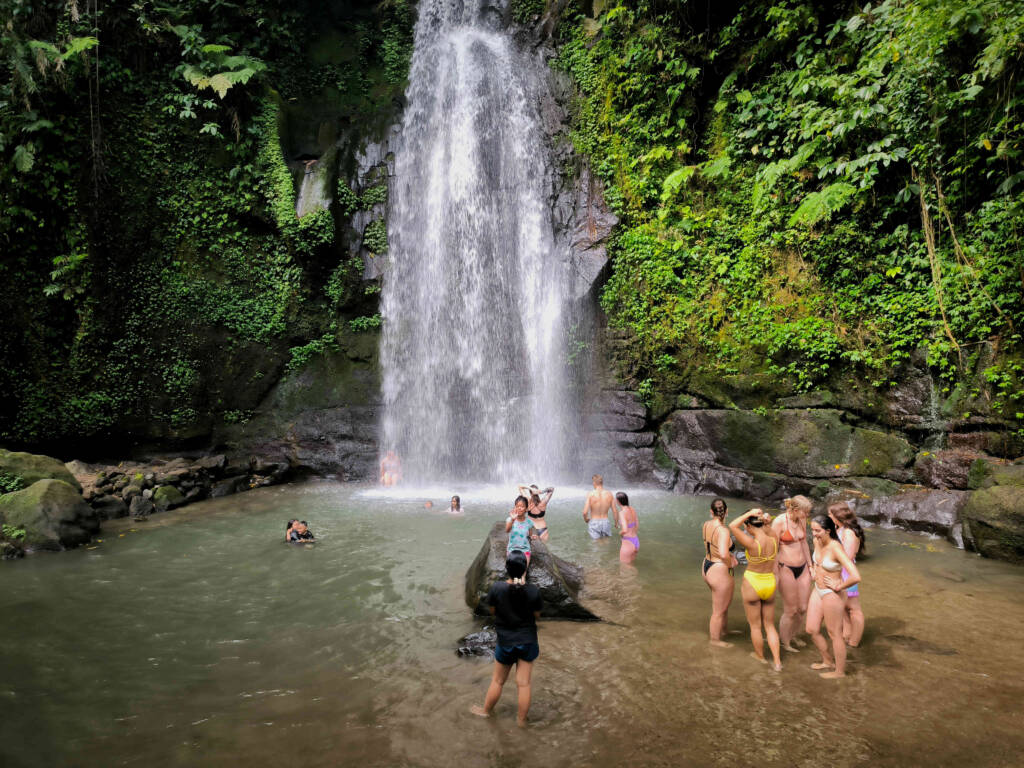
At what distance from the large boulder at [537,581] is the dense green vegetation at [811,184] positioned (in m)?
8.10

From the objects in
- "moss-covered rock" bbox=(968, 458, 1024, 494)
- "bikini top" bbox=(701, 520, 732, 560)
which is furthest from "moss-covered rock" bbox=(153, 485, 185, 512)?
"moss-covered rock" bbox=(968, 458, 1024, 494)

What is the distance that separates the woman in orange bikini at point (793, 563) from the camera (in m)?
5.41

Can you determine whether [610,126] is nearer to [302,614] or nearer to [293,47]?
[293,47]

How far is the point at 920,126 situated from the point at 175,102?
17658 mm

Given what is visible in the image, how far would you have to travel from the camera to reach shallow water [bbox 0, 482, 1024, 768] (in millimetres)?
3807

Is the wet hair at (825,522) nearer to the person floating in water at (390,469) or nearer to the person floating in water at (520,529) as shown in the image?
the person floating in water at (520,529)

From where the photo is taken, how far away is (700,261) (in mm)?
13578

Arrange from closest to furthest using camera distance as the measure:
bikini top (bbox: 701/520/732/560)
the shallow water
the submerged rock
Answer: the shallow water < the submerged rock < bikini top (bbox: 701/520/732/560)

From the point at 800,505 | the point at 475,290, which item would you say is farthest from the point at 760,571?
the point at 475,290

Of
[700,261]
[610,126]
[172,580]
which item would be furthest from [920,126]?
[172,580]

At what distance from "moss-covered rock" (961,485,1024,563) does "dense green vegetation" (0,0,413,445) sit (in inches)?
577

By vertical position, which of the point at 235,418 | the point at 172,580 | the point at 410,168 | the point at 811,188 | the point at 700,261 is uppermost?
the point at 410,168

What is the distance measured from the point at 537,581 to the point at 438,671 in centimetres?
156

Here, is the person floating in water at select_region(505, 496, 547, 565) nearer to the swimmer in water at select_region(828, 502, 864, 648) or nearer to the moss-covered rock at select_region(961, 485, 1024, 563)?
the swimmer in water at select_region(828, 502, 864, 648)
